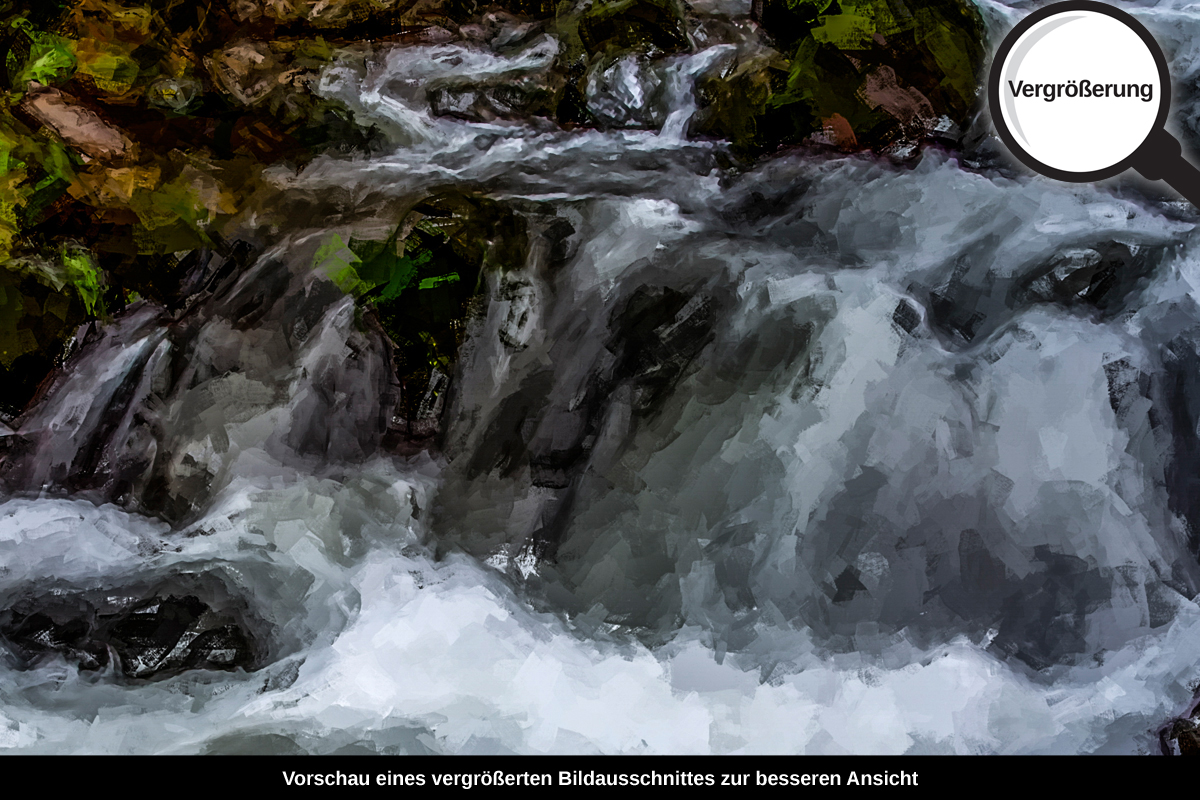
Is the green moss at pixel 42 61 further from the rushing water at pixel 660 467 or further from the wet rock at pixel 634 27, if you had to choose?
the wet rock at pixel 634 27

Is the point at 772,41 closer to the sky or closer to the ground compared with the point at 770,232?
closer to the sky

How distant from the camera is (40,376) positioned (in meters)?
1.27

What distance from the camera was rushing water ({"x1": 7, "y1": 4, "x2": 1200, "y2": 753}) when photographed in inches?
43.2

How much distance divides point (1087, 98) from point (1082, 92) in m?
0.01

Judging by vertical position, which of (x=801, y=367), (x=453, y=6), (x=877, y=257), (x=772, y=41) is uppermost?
(x=453, y=6)

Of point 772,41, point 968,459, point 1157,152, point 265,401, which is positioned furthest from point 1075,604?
point 265,401

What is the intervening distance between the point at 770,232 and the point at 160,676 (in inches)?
47.9

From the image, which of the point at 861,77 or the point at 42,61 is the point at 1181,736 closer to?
the point at 861,77

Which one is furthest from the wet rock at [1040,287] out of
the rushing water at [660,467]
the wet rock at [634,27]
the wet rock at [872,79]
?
the wet rock at [634,27]

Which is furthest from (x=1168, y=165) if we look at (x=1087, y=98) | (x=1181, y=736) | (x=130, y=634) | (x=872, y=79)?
(x=130, y=634)

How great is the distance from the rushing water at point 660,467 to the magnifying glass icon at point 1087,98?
0.04 metres

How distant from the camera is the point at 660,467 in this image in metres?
1.16
